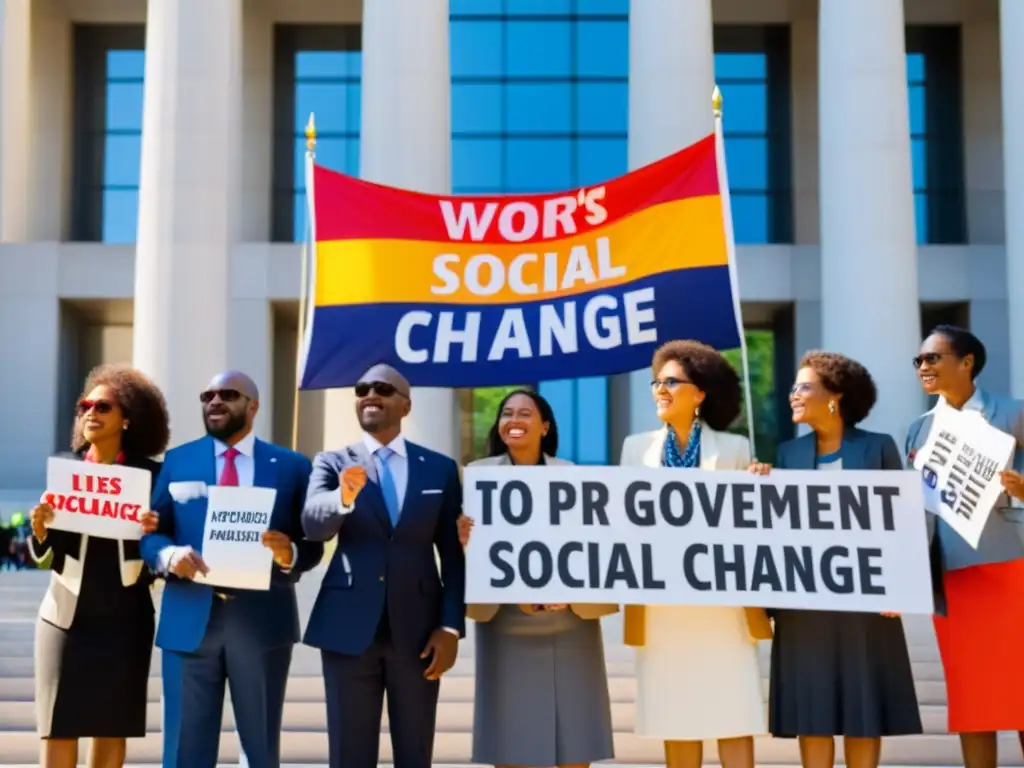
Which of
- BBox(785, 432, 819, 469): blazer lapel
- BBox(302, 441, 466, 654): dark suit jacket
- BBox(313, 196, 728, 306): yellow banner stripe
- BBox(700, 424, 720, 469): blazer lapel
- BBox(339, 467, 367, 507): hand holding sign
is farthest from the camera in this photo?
BBox(313, 196, 728, 306): yellow banner stripe

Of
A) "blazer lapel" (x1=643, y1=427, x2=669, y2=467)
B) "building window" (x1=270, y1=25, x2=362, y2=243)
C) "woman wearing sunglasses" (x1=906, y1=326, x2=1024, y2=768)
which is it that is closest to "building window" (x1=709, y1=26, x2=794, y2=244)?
"building window" (x1=270, y1=25, x2=362, y2=243)

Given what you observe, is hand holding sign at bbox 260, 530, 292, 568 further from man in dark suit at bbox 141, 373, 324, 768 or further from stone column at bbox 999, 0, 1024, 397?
stone column at bbox 999, 0, 1024, 397

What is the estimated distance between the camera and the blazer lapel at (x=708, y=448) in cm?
766

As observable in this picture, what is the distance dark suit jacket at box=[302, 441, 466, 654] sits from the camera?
7062mm

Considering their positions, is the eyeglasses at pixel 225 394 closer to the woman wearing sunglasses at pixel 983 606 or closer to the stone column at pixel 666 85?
the woman wearing sunglasses at pixel 983 606

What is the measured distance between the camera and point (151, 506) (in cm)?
766

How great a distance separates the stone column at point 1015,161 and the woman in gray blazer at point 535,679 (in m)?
18.7

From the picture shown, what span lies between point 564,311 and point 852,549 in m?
2.88

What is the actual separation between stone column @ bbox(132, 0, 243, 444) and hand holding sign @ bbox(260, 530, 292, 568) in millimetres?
16818

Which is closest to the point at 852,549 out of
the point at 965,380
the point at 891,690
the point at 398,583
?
the point at 891,690

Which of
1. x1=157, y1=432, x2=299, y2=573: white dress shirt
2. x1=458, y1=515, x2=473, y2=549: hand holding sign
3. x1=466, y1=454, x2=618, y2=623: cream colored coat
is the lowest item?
x1=466, y1=454, x2=618, y2=623: cream colored coat

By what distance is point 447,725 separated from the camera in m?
11.5

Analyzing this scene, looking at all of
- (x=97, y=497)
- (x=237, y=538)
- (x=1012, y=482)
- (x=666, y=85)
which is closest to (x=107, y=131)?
(x=666, y=85)

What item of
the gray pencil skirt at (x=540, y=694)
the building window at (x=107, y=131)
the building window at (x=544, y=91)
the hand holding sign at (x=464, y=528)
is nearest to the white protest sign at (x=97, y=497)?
the hand holding sign at (x=464, y=528)
